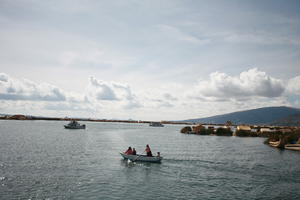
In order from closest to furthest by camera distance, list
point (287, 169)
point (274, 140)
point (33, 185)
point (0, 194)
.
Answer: point (0, 194)
point (33, 185)
point (287, 169)
point (274, 140)

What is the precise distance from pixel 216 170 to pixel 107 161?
19.2 m

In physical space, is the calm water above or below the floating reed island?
below

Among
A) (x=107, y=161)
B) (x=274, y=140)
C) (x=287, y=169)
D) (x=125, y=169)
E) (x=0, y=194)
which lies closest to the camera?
(x=0, y=194)

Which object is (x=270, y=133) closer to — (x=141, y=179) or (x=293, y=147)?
(x=293, y=147)

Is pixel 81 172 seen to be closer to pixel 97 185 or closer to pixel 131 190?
pixel 97 185

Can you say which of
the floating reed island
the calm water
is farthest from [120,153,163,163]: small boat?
the floating reed island

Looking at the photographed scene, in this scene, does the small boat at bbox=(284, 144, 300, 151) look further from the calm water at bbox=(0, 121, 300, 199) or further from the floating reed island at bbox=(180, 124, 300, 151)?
the calm water at bbox=(0, 121, 300, 199)

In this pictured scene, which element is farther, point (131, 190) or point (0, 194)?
point (131, 190)

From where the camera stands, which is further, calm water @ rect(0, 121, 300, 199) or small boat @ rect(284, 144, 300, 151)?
small boat @ rect(284, 144, 300, 151)

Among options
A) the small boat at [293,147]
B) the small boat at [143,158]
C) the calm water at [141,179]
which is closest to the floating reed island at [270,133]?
the small boat at [293,147]

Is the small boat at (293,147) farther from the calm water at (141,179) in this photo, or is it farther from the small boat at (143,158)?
the small boat at (143,158)

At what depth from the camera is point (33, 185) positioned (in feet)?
95.5

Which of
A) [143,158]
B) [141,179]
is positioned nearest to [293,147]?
[143,158]

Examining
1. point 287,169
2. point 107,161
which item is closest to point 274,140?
point 287,169
